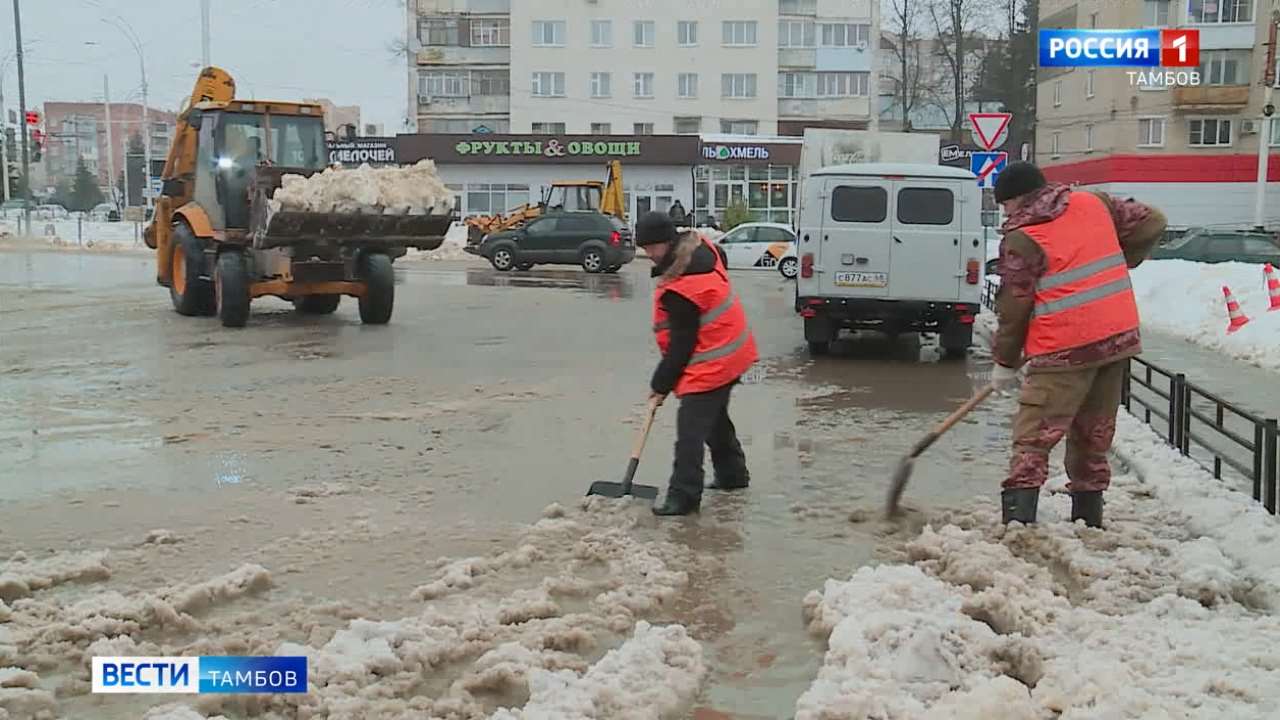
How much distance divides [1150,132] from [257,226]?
45.0 meters

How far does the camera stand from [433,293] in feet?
75.9

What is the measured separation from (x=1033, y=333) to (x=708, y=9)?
6052 centimetres

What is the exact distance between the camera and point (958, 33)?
2411 inches

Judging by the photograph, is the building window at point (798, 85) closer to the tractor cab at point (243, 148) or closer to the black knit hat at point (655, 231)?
the tractor cab at point (243, 148)

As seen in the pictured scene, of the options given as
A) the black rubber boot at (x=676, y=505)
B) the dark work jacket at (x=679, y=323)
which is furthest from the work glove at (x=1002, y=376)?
the black rubber boot at (x=676, y=505)

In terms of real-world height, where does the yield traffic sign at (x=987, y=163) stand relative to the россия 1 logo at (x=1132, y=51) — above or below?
below

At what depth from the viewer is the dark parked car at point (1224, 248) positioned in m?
26.0

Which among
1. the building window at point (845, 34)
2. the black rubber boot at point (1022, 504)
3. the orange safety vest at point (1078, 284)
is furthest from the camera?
the building window at point (845, 34)

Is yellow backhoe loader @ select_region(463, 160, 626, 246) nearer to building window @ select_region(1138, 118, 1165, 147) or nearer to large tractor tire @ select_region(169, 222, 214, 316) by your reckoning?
large tractor tire @ select_region(169, 222, 214, 316)

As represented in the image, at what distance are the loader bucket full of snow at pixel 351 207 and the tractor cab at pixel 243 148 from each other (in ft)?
3.07

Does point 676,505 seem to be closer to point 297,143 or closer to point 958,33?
point 297,143

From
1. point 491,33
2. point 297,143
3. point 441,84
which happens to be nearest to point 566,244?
point 297,143

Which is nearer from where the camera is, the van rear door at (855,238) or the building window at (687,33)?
the van rear door at (855,238)

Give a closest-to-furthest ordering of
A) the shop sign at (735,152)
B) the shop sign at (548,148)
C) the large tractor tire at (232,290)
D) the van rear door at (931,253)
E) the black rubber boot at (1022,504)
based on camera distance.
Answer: the black rubber boot at (1022,504) < the van rear door at (931,253) < the large tractor tire at (232,290) < the shop sign at (548,148) < the shop sign at (735,152)
